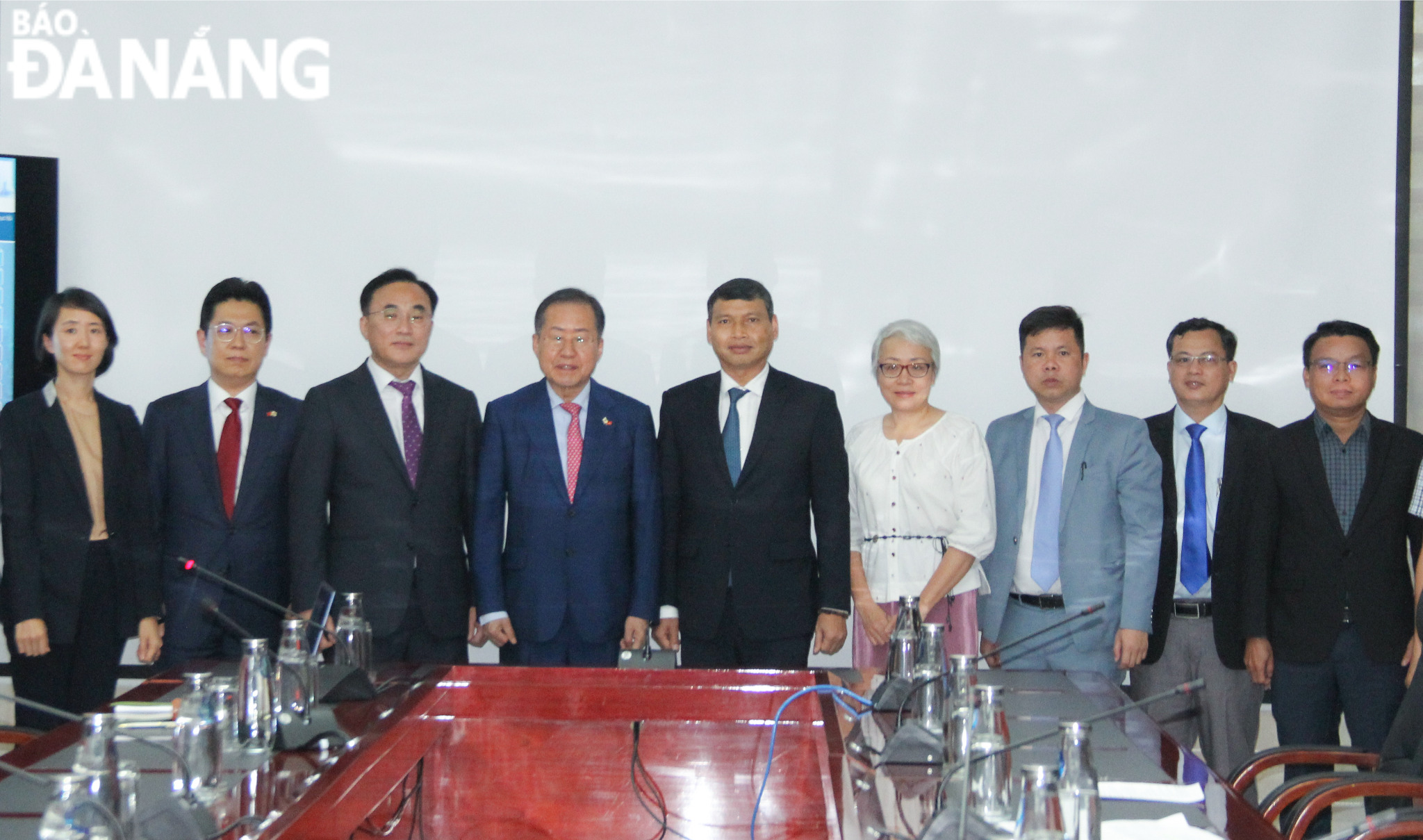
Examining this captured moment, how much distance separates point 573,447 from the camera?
3520 millimetres

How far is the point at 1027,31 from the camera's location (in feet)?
14.0

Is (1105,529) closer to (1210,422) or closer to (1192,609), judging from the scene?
(1192,609)

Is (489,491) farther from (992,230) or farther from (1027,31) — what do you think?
(1027,31)

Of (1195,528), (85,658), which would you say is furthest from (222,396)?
(1195,528)

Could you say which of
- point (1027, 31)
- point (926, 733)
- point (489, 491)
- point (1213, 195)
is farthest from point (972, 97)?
point (926, 733)

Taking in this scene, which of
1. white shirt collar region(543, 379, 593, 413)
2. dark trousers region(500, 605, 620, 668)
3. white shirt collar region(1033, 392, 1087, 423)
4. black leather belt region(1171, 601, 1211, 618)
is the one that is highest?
white shirt collar region(543, 379, 593, 413)

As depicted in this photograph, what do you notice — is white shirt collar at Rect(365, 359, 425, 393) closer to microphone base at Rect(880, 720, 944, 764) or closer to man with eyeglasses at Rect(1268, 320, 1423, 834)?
microphone base at Rect(880, 720, 944, 764)

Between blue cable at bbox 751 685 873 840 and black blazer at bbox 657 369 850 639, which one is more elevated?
black blazer at bbox 657 369 850 639

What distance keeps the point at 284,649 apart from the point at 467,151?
2473mm

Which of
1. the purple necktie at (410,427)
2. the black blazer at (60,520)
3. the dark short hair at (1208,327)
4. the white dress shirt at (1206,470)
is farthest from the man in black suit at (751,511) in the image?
the black blazer at (60,520)

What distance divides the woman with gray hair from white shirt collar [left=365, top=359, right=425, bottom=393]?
133 centimetres

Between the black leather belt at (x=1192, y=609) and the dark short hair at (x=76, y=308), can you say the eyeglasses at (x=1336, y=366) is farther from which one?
the dark short hair at (x=76, y=308)

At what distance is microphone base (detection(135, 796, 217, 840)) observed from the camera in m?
1.59

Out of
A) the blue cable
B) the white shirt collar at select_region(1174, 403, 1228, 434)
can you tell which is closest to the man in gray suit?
the white shirt collar at select_region(1174, 403, 1228, 434)
